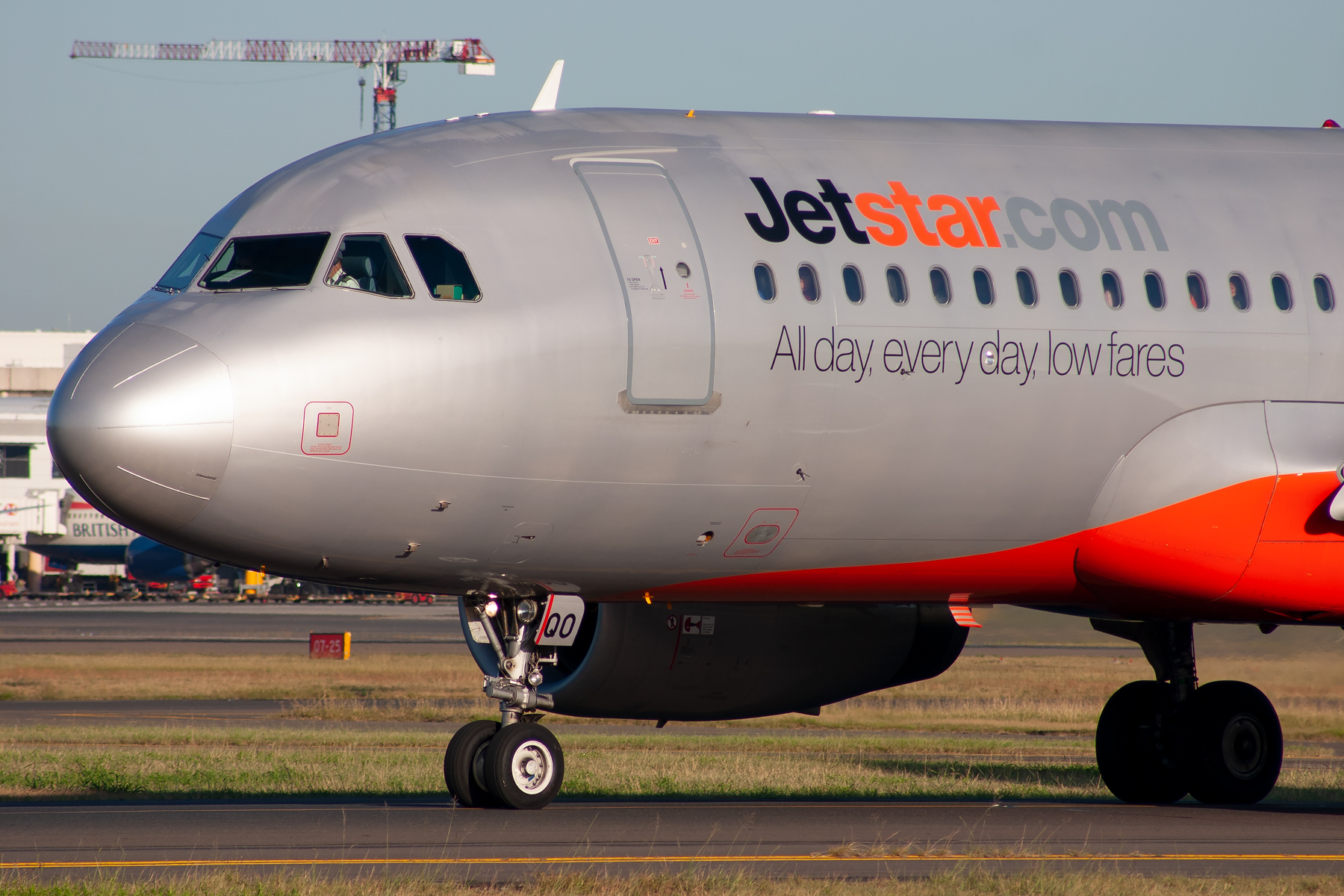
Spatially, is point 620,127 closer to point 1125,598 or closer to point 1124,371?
point 1124,371

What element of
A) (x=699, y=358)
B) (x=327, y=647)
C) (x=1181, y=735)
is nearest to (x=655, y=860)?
(x=699, y=358)

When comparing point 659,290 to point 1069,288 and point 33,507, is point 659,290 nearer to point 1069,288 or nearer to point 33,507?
point 1069,288

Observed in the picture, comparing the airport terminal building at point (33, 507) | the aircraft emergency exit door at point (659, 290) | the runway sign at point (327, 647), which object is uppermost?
the airport terminal building at point (33, 507)

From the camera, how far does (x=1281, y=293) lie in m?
15.5

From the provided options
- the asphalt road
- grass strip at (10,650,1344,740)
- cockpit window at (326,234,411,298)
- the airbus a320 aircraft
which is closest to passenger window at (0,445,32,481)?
the asphalt road

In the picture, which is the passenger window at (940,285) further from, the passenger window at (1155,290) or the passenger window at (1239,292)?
the passenger window at (1239,292)

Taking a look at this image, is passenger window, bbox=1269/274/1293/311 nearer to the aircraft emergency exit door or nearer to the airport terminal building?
the aircraft emergency exit door

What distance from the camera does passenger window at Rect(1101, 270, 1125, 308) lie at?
589 inches

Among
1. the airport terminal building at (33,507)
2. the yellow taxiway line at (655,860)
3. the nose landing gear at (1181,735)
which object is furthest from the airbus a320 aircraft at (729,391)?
the airport terminal building at (33,507)

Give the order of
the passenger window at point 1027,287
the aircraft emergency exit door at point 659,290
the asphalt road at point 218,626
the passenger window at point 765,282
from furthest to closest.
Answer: the asphalt road at point 218,626 → the passenger window at point 1027,287 → the passenger window at point 765,282 → the aircraft emergency exit door at point 659,290

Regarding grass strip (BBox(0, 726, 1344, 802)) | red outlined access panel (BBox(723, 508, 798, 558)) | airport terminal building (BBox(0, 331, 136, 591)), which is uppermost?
airport terminal building (BBox(0, 331, 136, 591))

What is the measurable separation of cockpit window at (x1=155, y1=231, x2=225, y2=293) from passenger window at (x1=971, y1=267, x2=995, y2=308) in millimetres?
6382

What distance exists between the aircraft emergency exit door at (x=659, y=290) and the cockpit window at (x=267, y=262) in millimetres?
2334

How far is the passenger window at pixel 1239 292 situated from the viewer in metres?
15.3
